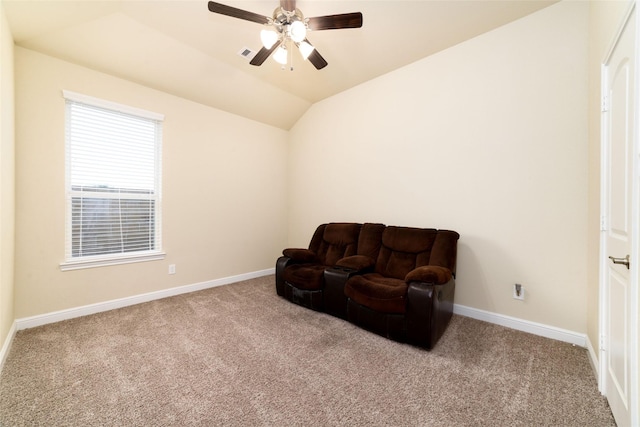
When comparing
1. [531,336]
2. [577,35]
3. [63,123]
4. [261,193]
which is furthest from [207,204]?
[577,35]

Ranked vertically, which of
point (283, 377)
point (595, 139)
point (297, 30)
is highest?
point (297, 30)

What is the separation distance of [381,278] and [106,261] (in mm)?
3085

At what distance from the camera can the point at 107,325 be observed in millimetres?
2527

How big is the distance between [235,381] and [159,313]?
1632 millimetres

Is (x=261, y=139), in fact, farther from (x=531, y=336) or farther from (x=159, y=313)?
(x=531, y=336)

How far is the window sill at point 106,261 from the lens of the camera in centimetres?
266

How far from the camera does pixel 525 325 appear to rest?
7.93 ft

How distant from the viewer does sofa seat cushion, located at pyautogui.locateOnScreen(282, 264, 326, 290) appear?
2.88 meters

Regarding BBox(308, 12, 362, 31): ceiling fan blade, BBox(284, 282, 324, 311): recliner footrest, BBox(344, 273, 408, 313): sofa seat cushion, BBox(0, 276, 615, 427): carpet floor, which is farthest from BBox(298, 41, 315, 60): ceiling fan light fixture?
BBox(0, 276, 615, 427): carpet floor

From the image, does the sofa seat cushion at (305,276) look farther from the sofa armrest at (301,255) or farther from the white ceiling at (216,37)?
the white ceiling at (216,37)

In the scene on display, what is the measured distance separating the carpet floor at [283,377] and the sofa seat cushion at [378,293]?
32cm

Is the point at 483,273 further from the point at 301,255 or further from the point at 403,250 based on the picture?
the point at 301,255

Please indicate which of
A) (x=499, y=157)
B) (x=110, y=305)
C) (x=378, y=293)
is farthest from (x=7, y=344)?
(x=499, y=157)

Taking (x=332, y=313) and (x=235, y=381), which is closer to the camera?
(x=235, y=381)
